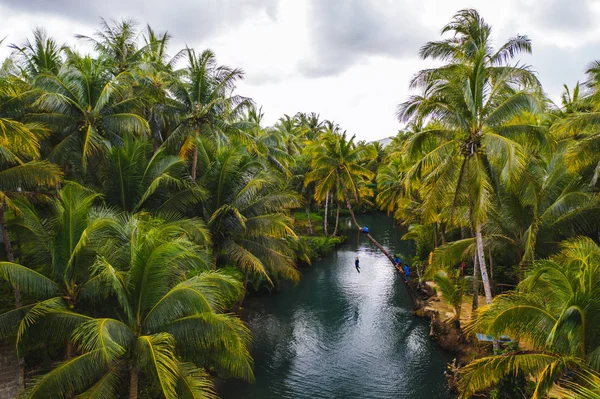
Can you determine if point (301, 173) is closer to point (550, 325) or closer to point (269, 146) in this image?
point (269, 146)

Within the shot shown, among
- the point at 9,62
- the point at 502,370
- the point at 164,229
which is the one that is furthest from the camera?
the point at 9,62

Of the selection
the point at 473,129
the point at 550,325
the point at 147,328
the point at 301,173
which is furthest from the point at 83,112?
the point at 301,173

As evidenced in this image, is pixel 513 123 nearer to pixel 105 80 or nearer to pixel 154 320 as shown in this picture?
pixel 154 320

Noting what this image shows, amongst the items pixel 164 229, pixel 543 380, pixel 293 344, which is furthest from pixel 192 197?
pixel 543 380

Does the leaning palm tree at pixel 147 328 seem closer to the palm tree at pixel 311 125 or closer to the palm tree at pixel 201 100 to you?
the palm tree at pixel 201 100

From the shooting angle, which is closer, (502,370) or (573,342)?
(573,342)

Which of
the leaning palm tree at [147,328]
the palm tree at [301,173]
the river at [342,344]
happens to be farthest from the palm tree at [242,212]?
the palm tree at [301,173]
